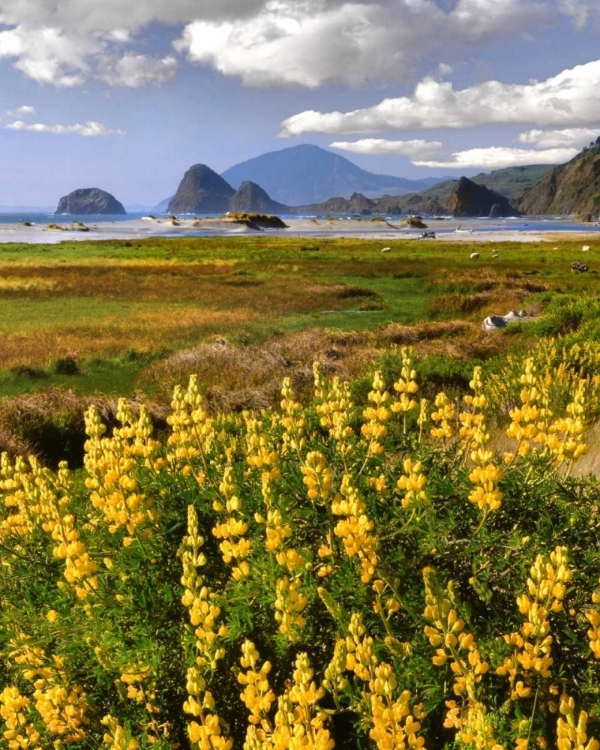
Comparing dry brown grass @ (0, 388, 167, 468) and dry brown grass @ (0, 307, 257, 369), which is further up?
dry brown grass @ (0, 307, 257, 369)

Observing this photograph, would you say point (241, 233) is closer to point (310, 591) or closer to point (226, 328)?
point (226, 328)

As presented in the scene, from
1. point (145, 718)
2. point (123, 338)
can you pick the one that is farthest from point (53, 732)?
point (123, 338)

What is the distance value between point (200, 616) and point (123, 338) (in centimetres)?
1793

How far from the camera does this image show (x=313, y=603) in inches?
112

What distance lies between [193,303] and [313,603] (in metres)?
26.1

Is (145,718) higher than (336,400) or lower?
lower

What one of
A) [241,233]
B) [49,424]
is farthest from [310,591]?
[241,233]

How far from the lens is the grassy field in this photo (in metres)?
16.2

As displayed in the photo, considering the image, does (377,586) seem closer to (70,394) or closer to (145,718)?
(145,718)

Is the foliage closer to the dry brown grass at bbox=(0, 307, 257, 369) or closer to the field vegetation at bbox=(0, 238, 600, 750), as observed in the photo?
the field vegetation at bbox=(0, 238, 600, 750)

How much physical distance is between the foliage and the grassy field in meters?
10.9

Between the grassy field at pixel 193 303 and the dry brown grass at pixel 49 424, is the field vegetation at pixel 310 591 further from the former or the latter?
the grassy field at pixel 193 303

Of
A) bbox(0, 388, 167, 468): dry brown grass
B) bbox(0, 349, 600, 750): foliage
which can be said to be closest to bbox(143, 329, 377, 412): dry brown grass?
bbox(0, 388, 167, 468): dry brown grass

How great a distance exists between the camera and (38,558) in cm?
349
